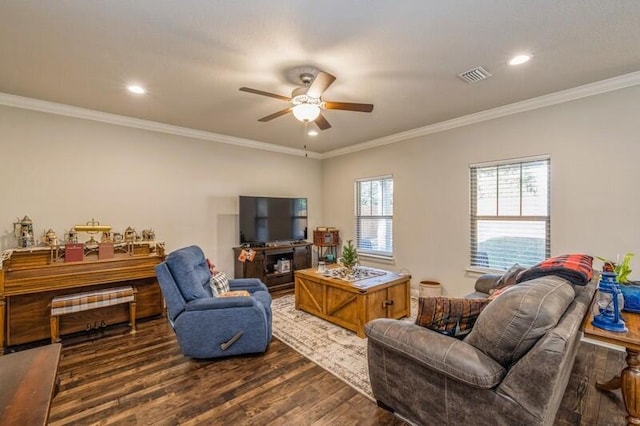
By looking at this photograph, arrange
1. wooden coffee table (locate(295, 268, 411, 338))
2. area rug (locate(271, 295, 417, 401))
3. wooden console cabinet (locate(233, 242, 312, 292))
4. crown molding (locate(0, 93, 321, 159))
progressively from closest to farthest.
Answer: area rug (locate(271, 295, 417, 401)) < wooden coffee table (locate(295, 268, 411, 338)) < crown molding (locate(0, 93, 321, 159)) < wooden console cabinet (locate(233, 242, 312, 292))

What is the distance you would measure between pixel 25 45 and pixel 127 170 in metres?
2.02

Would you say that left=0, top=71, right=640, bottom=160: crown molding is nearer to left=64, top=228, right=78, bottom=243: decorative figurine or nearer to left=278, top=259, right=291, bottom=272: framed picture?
left=64, top=228, right=78, bottom=243: decorative figurine

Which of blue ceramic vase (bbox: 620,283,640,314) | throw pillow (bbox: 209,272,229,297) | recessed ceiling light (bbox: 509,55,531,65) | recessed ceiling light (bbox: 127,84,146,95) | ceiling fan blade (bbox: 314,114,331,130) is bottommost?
throw pillow (bbox: 209,272,229,297)

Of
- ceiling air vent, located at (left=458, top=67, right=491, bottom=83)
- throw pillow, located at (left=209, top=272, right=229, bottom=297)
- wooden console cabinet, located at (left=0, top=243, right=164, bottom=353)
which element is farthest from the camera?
throw pillow, located at (left=209, top=272, right=229, bottom=297)

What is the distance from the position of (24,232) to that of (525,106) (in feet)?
20.3

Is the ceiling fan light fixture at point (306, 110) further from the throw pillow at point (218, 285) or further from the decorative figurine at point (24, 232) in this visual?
the decorative figurine at point (24, 232)

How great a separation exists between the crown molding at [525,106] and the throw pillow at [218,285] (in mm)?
3678

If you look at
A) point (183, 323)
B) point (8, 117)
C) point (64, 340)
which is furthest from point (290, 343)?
point (8, 117)

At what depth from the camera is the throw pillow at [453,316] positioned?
1829 millimetres

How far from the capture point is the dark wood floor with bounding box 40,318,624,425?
2006mm

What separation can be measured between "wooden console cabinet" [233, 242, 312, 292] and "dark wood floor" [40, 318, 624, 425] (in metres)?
2.03

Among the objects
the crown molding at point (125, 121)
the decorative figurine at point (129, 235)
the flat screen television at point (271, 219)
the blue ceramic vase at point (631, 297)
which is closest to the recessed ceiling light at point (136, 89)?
the crown molding at point (125, 121)

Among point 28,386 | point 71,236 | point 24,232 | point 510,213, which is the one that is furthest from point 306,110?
point 24,232

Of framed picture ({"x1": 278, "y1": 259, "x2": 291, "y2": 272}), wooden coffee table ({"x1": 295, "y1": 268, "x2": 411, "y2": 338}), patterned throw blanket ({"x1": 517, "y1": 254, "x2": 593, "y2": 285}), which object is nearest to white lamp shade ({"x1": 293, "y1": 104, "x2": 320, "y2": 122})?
wooden coffee table ({"x1": 295, "y1": 268, "x2": 411, "y2": 338})
